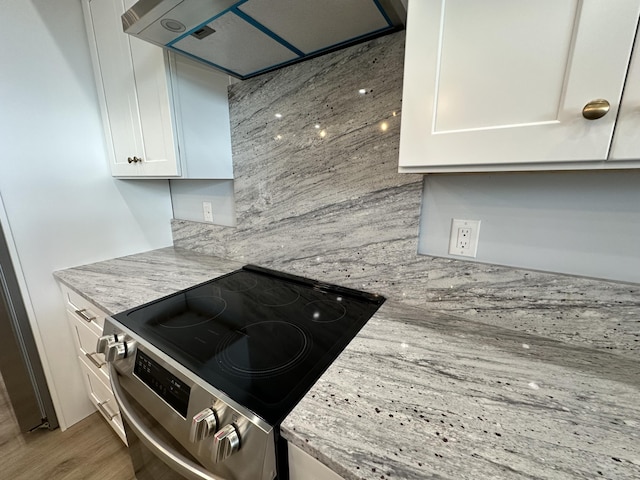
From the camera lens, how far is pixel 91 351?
4.12 ft

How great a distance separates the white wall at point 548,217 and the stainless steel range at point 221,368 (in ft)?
1.33

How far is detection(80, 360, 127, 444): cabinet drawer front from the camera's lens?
1.23 m

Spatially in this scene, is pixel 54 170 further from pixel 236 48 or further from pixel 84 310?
pixel 236 48

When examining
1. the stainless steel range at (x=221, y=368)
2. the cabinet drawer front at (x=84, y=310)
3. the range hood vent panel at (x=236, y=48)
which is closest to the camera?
the stainless steel range at (x=221, y=368)

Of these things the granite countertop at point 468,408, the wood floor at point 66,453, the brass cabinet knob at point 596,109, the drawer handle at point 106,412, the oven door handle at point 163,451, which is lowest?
the wood floor at point 66,453

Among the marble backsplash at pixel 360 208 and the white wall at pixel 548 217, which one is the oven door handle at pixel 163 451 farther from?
the white wall at pixel 548 217

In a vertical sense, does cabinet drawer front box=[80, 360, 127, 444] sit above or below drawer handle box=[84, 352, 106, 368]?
below

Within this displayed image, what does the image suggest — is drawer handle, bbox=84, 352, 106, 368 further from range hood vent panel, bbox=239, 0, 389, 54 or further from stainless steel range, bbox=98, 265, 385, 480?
range hood vent panel, bbox=239, 0, 389, 54

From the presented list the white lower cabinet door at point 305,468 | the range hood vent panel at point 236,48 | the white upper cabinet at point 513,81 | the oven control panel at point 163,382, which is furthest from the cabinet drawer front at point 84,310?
the white upper cabinet at point 513,81

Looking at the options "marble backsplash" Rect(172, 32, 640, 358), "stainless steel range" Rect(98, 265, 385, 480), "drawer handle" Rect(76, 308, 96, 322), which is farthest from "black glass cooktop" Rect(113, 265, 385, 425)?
"drawer handle" Rect(76, 308, 96, 322)

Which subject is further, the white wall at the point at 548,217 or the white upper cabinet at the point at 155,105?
the white upper cabinet at the point at 155,105

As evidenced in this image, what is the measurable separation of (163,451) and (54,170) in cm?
138

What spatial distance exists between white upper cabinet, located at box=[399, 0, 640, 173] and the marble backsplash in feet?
0.96

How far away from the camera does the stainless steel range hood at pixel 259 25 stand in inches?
27.5
